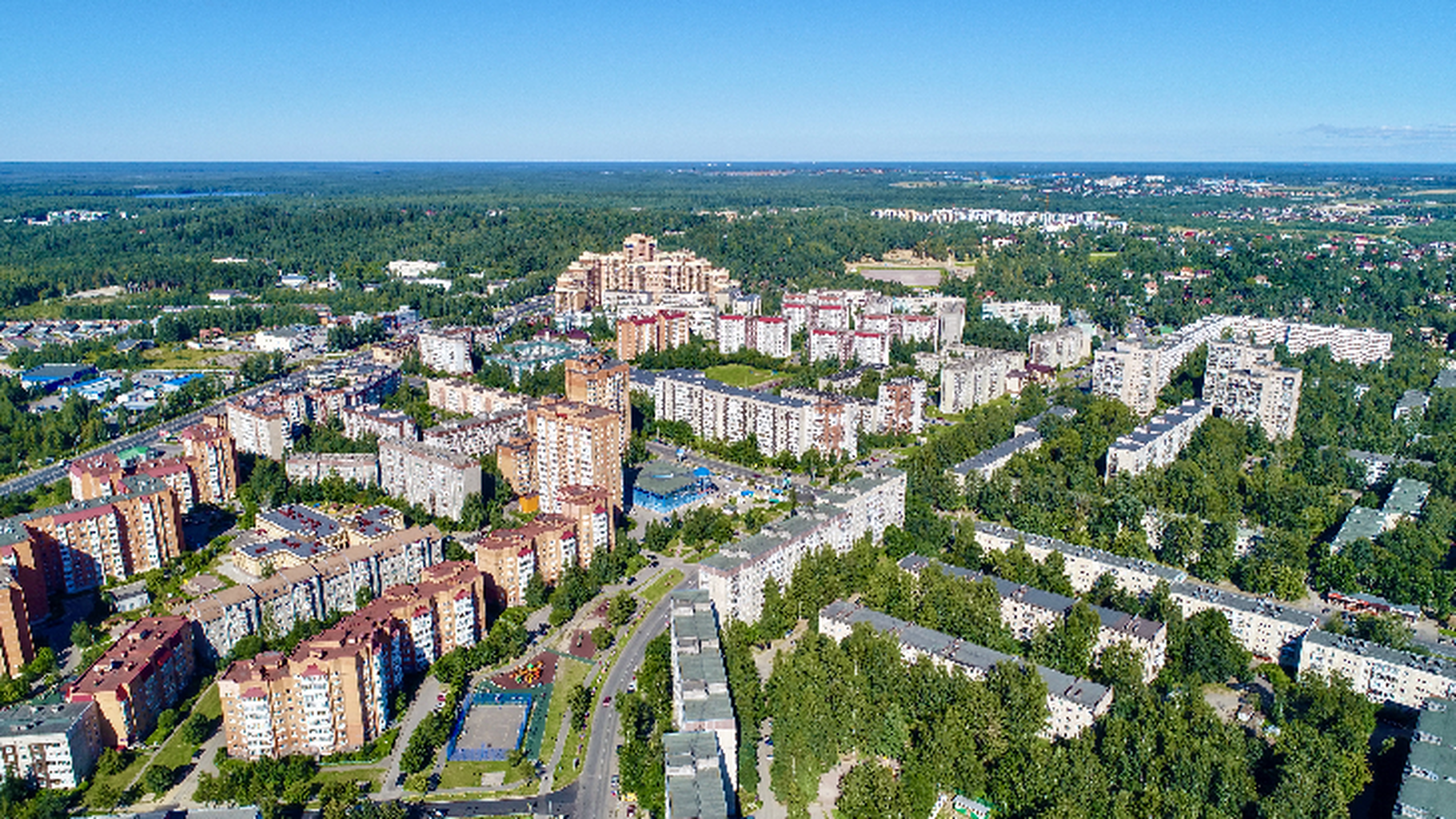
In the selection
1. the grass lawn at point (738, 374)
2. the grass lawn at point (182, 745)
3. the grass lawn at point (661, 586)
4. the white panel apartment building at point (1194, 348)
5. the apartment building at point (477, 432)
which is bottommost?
the grass lawn at point (182, 745)

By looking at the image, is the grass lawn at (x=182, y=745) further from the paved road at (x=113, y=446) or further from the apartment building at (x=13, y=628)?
the paved road at (x=113, y=446)

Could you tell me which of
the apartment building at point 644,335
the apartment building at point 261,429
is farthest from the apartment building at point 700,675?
the apartment building at point 644,335

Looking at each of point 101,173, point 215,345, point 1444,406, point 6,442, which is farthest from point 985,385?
point 101,173


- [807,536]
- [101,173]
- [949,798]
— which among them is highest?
[101,173]

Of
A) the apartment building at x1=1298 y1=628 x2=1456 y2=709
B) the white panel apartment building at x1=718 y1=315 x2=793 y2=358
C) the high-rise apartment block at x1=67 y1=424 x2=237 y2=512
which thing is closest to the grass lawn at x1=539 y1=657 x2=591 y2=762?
the high-rise apartment block at x1=67 y1=424 x2=237 y2=512

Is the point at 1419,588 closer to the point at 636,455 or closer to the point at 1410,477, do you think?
the point at 1410,477
